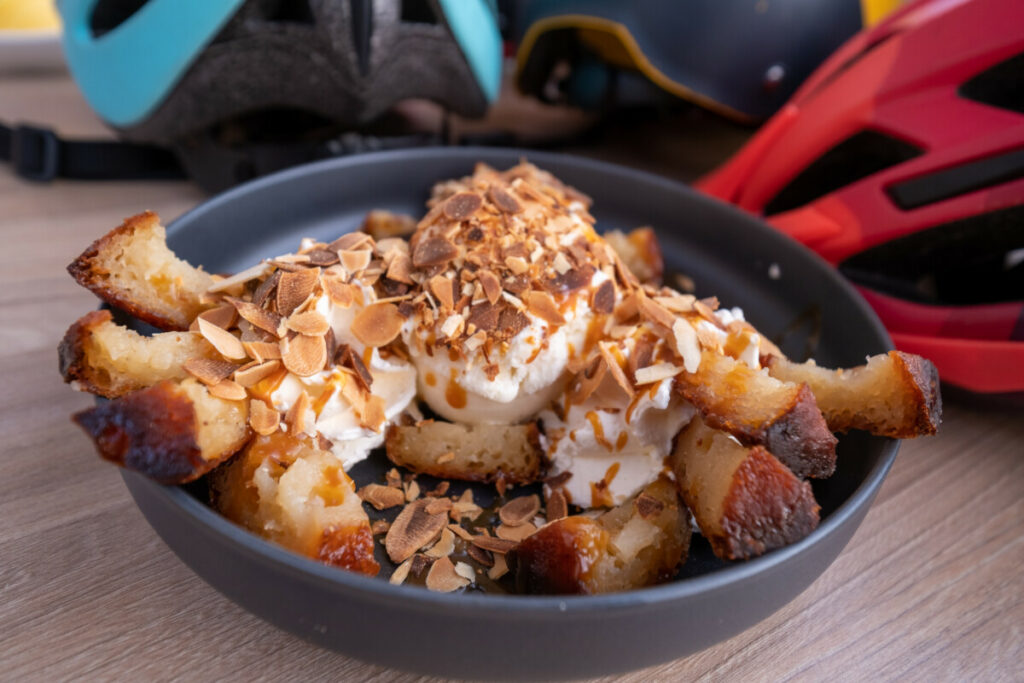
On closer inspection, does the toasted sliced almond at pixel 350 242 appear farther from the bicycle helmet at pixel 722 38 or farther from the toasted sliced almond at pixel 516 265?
the bicycle helmet at pixel 722 38

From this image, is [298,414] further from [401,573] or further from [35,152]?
[35,152]

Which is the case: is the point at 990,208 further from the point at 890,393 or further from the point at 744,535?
the point at 744,535

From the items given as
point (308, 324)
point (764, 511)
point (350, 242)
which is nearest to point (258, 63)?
point (350, 242)

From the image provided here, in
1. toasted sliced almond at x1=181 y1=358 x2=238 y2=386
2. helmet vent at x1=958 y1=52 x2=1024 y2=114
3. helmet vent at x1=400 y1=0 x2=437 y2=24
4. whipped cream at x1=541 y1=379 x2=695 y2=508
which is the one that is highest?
helmet vent at x1=958 y1=52 x2=1024 y2=114

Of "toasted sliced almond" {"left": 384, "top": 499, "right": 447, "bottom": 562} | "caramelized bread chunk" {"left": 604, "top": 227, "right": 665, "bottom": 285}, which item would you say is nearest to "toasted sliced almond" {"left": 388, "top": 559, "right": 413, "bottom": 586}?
"toasted sliced almond" {"left": 384, "top": 499, "right": 447, "bottom": 562}

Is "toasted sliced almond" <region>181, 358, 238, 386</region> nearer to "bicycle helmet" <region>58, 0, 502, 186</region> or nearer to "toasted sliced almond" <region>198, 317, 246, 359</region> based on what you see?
"toasted sliced almond" <region>198, 317, 246, 359</region>
